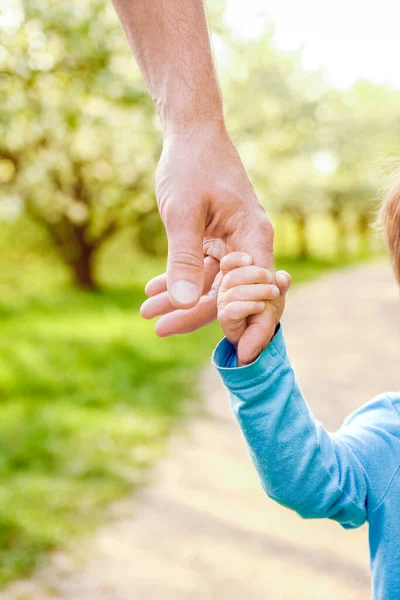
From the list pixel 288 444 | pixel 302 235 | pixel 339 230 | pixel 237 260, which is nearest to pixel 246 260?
pixel 237 260

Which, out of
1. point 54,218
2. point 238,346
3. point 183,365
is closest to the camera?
point 238,346

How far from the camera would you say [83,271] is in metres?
11.9

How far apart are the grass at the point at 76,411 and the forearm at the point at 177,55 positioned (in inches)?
86.4

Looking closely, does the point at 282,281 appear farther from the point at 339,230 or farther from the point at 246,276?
the point at 339,230

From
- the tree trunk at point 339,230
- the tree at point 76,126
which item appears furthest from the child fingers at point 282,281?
the tree trunk at point 339,230

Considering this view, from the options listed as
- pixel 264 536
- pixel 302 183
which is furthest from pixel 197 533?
pixel 302 183

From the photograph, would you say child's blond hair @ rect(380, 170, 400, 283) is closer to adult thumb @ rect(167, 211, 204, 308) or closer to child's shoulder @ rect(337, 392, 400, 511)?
child's shoulder @ rect(337, 392, 400, 511)

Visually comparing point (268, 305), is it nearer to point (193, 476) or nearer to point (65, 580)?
point (65, 580)

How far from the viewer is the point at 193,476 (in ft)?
12.4

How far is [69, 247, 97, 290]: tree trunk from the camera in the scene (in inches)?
468

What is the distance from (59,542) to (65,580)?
0.27 meters

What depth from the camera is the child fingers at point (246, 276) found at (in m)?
1.12

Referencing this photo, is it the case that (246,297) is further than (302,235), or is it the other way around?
(302,235)

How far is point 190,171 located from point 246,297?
0.23m
